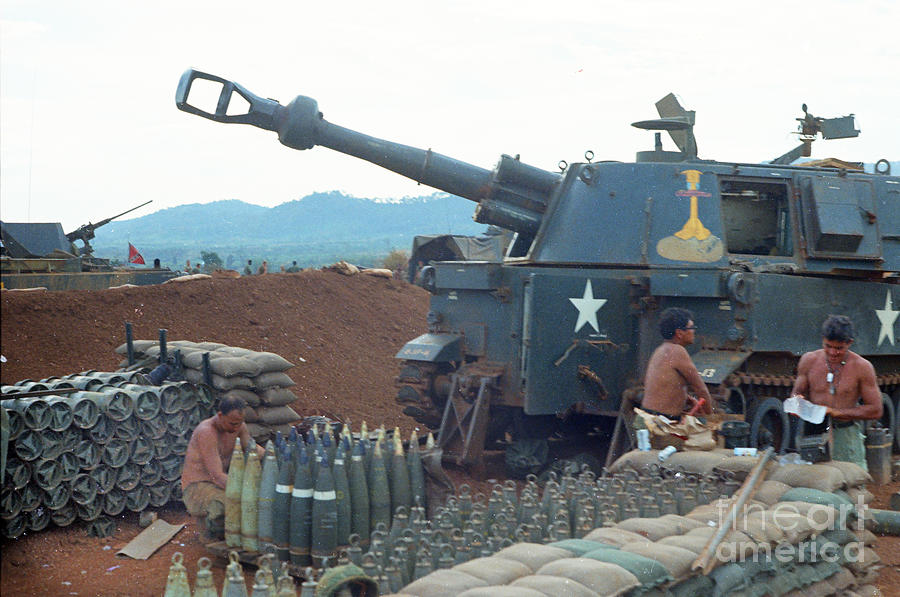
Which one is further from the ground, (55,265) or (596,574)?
(55,265)

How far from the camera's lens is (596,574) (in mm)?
3824

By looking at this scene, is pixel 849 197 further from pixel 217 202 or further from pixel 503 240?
pixel 217 202

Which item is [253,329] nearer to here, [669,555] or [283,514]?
[283,514]

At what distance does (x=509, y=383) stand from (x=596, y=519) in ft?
14.0

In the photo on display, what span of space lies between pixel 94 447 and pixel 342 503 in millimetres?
2147

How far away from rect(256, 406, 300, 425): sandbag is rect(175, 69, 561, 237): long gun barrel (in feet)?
7.98

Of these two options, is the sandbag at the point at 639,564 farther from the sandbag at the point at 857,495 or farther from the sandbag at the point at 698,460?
the sandbag at the point at 857,495

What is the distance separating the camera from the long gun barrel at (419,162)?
949 centimetres

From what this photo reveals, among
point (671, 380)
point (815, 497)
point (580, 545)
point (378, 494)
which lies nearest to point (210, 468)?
point (378, 494)

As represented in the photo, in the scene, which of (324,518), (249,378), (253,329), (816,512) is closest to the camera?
(816,512)

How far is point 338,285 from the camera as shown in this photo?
18766mm

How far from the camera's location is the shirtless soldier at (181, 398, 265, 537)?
689 cm

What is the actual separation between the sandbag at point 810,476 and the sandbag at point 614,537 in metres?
1.56

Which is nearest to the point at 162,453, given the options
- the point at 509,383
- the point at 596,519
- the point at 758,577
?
the point at 509,383
